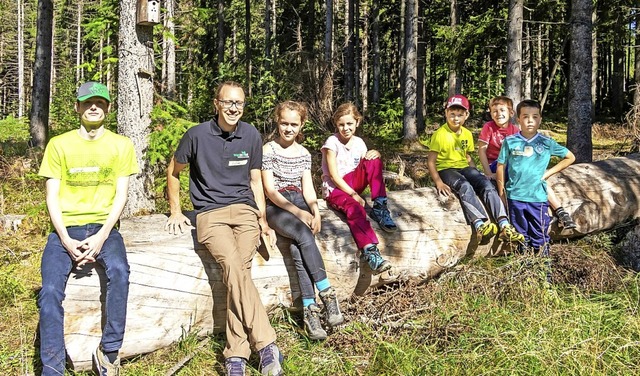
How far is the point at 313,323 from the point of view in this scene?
3828mm

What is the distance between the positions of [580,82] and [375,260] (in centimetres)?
601

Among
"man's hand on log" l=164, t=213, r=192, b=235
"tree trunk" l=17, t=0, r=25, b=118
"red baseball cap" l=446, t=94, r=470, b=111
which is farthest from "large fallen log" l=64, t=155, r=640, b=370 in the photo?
"tree trunk" l=17, t=0, r=25, b=118

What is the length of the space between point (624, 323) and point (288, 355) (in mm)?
2403

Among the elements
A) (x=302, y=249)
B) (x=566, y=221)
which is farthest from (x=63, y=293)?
(x=566, y=221)

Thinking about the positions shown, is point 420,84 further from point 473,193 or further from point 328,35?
point 473,193

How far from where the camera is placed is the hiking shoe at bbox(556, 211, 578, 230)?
196 inches

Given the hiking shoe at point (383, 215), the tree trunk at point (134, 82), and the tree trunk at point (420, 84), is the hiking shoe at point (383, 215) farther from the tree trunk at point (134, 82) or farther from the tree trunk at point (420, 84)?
the tree trunk at point (420, 84)

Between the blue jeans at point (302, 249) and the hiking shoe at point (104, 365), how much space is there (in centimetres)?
141

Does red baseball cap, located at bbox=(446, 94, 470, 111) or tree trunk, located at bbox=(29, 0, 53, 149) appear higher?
tree trunk, located at bbox=(29, 0, 53, 149)

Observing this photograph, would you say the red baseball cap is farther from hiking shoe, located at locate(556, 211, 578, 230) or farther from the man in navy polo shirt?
the man in navy polo shirt

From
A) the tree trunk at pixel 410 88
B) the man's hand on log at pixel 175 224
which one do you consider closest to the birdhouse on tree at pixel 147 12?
the man's hand on log at pixel 175 224

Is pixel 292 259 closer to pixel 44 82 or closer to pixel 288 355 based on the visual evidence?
pixel 288 355

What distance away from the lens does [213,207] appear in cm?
384

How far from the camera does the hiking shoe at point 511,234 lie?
461 centimetres
